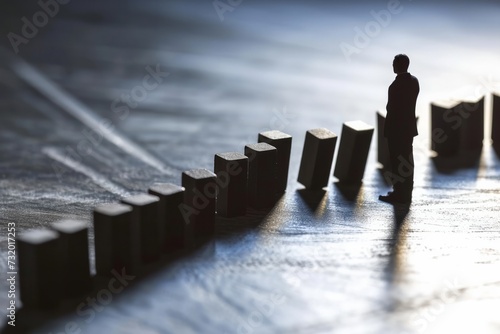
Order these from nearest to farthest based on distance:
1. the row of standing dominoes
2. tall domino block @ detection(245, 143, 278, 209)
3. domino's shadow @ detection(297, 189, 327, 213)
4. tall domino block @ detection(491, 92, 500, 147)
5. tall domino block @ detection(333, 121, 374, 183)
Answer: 1. the row of standing dominoes
2. tall domino block @ detection(245, 143, 278, 209)
3. domino's shadow @ detection(297, 189, 327, 213)
4. tall domino block @ detection(333, 121, 374, 183)
5. tall domino block @ detection(491, 92, 500, 147)

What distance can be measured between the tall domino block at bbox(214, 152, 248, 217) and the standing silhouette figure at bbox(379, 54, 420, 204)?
145 cm

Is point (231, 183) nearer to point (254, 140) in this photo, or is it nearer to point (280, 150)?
point (280, 150)

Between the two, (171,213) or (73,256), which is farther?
(171,213)

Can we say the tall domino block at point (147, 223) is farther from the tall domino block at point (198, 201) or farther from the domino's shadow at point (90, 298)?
the tall domino block at point (198, 201)

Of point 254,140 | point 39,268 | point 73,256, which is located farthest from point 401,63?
point 39,268

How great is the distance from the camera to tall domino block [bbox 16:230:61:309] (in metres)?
6.23

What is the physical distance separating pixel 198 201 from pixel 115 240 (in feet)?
3.15

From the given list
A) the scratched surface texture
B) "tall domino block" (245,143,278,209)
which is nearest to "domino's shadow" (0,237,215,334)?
the scratched surface texture

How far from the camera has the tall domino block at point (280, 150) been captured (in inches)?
337

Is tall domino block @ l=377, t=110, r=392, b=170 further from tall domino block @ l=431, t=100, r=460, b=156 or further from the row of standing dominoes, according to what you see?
tall domino block @ l=431, t=100, r=460, b=156

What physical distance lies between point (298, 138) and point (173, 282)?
177 inches

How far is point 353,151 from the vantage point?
890 centimetres

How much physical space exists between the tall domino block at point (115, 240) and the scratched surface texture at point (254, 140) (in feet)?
0.77

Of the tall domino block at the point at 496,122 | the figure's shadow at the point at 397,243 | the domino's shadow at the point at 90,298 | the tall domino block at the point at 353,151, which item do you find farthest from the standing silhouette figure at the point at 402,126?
the tall domino block at the point at 496,122
